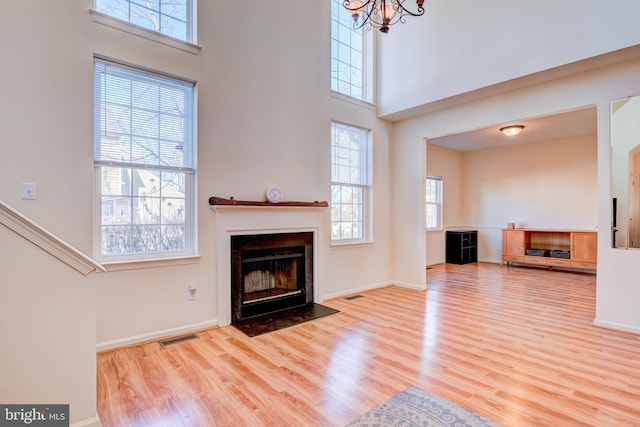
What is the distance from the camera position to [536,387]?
227cm

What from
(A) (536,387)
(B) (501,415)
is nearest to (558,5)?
(A) (536,387)

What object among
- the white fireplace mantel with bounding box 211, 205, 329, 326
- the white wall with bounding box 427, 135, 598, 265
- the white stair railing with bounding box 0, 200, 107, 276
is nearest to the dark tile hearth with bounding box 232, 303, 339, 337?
the white fireplace mantel with bounding box 211, 205, 329, 326

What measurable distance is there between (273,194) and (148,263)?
1547 millimetres

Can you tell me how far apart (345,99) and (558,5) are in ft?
8.70

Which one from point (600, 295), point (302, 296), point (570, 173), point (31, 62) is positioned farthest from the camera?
point (570, 173)

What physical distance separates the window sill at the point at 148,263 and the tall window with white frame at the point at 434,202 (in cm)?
621

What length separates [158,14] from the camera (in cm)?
320

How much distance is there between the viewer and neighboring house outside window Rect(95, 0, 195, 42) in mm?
2977

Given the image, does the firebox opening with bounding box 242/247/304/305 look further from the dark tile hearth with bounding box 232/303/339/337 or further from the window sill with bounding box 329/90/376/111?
the window sill with bounding box 329/90/376/111

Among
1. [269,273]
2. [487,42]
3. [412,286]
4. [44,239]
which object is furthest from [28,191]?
[487,42]

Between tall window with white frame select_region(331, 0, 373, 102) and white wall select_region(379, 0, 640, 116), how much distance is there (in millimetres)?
276

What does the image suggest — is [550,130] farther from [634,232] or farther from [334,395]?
[334,395]

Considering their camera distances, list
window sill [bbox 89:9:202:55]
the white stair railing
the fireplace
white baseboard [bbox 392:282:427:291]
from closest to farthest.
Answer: the white stair railing < window sill [bbox 89:9:202:55] < the fireplace < white baseboard [bbox 392:282:427:291]
